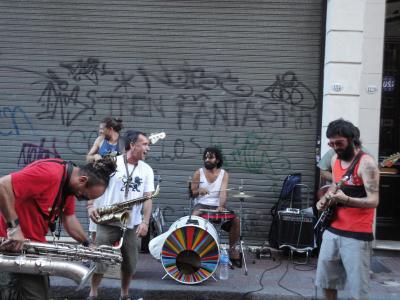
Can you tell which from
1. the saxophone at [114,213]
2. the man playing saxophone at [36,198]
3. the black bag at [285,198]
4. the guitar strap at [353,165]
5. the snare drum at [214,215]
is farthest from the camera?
the black bag at [285,198]

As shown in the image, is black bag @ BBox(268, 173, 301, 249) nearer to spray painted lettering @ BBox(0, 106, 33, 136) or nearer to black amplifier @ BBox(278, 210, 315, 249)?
black amplifier @ BBox(278, 210, 315, 249)

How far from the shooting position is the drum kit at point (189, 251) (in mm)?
6168

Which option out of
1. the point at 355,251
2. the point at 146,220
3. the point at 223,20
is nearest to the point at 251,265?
the point at 146,220

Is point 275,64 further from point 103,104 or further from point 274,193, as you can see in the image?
point 103,104

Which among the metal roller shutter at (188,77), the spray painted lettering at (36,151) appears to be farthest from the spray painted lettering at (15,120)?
the metal roller shutter at (188,77)

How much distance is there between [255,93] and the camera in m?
8.18

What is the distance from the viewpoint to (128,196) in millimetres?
5441

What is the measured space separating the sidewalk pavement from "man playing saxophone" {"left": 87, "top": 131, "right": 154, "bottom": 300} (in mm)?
558

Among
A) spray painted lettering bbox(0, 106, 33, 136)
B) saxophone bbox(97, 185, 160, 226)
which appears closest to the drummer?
saxophone bbox(97, 185, 160, 226)

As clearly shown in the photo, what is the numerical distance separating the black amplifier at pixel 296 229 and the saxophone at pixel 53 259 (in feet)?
12.3

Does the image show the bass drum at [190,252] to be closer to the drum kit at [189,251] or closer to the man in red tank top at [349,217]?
the drum kit at [189,251]

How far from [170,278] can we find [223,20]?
398 cm

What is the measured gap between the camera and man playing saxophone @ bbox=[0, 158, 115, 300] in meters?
3.47

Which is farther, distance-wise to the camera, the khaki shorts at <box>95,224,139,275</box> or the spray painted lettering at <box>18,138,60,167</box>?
the spray painted lettering at <box>18,138,60,167</box>
